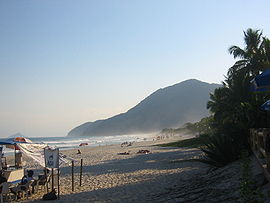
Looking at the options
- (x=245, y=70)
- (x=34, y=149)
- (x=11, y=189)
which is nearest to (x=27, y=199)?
(x=11, y=189)

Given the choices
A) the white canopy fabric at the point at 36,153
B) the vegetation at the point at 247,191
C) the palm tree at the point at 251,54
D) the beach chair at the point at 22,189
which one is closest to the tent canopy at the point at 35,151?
the white canopy fabric at the point at 36,153

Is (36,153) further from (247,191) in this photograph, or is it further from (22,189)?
(247,191)

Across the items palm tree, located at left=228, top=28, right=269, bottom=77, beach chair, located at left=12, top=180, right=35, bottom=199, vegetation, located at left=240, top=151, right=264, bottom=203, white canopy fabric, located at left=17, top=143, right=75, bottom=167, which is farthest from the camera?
palm tree, located at left=228, top=28, right=269, bottom=77

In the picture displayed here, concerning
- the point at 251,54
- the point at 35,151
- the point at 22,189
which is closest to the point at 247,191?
the point at 22,189

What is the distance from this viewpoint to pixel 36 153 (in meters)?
9.47

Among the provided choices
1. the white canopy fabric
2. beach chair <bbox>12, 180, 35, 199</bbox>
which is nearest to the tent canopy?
the white canopy fabric

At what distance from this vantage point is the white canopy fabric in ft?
29.9

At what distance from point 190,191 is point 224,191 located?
51.8 inches

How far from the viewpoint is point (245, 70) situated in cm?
2227

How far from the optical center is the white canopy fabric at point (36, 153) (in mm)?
9125

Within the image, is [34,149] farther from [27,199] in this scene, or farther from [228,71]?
[228,71]

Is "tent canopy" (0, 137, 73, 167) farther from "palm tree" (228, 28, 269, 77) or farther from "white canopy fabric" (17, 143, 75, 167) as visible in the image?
"palm tree" (228, 28, 269, 77)

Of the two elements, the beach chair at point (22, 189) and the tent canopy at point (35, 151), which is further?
the tent canopy at point (35, 151)

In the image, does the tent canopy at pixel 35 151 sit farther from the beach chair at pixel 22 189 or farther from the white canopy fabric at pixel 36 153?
the beach chair at pixel 22 189
